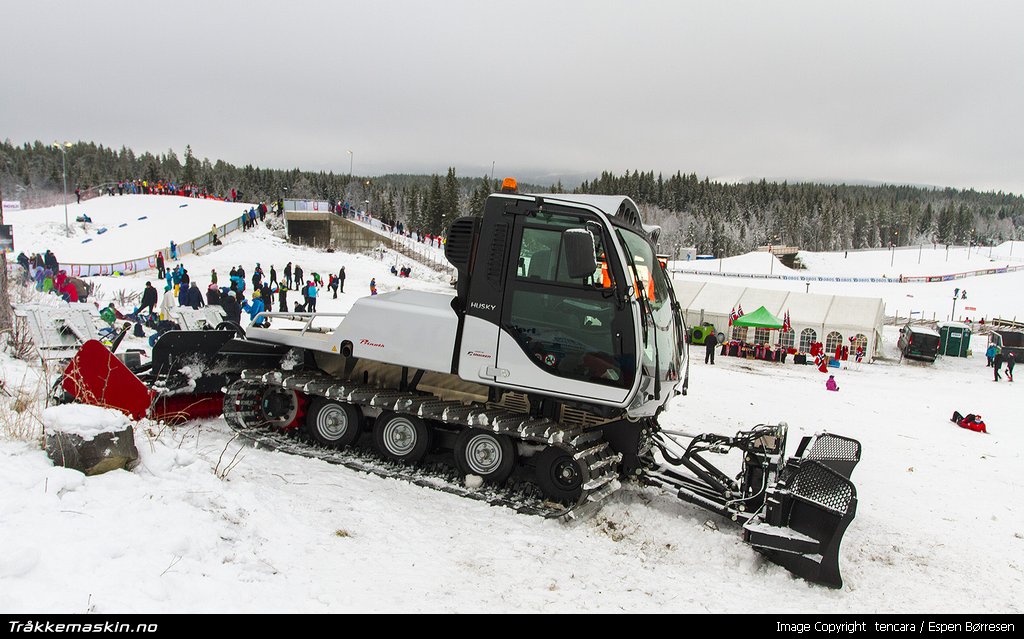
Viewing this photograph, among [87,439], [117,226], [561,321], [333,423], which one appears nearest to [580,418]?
[561,321]

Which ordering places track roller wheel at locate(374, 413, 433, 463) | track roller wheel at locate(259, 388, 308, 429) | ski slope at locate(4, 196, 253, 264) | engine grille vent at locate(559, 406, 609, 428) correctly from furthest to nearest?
ski slope at locate(4, 196, 253, 264) → track roller wheel at locate(259, 388, 308, 429) → track roller wheel at locate(374, 413, 433, 463) → engine grille vent at locate(559, 406, 609, 428)

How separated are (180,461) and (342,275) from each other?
2583 cm

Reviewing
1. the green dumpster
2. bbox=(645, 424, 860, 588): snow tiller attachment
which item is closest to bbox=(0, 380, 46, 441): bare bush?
bbox=(645, 424, 860, 588): snow tiller attachment

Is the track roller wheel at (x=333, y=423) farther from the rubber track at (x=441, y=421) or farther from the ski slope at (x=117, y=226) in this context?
the ski slope at (x=117, y=226)

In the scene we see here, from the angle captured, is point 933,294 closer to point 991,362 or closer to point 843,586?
point 991,362

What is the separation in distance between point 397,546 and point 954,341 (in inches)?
1490

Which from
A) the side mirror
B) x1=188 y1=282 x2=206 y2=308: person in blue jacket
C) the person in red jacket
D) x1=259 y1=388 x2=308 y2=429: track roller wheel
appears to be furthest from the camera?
x1=188 y1=282 x2=206 y2=308: person in blue jacket

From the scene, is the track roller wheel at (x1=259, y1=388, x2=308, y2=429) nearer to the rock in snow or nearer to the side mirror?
the rock in snow

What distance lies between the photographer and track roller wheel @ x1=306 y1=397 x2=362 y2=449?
778cm

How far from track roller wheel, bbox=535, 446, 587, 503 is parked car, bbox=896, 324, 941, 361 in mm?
31842

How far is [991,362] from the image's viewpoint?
29.7 metres

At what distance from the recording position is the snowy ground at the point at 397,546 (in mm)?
3969

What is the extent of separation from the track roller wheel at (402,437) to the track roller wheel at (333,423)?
0.40 metres
